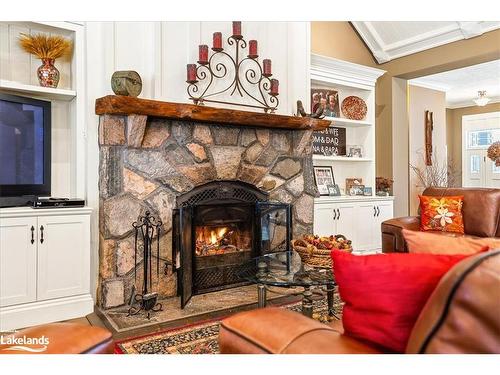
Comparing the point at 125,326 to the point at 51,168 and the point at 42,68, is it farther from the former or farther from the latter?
the point at 42,68

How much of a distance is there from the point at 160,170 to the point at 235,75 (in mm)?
1186

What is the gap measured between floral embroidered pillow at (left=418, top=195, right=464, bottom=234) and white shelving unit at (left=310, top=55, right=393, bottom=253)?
93cm

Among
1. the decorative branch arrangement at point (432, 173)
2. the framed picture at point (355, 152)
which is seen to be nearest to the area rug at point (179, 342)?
the framed picture at point (355, 152)

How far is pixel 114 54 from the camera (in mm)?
3109

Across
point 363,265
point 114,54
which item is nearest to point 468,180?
point 114,54

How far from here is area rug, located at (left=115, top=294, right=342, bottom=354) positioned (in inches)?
88.6

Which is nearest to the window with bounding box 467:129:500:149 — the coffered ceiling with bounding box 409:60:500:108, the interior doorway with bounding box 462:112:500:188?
the interior doorway with bounding box 462:112:500:188

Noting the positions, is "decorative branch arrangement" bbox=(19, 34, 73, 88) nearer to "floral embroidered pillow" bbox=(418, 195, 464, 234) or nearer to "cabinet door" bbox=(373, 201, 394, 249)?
"floral embroidered pillow" bbox=(418, 195, 464, 234)

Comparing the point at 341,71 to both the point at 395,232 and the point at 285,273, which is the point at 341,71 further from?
the point at 285,273

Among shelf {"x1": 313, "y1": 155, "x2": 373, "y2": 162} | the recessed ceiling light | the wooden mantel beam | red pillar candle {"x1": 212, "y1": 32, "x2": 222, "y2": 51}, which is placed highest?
the recessed ceiling light

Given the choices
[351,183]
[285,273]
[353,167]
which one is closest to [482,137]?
[353,167]

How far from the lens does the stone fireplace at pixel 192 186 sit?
2.99 m
